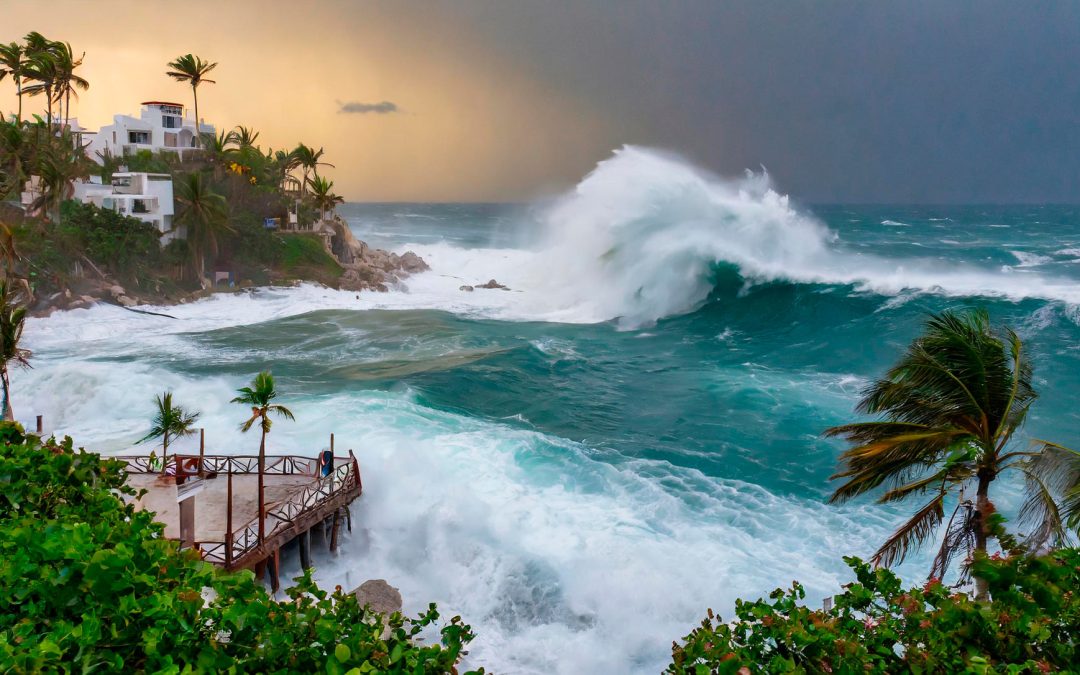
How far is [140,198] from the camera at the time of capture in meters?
45.8

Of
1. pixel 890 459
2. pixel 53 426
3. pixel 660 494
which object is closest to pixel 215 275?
pixel 53 426

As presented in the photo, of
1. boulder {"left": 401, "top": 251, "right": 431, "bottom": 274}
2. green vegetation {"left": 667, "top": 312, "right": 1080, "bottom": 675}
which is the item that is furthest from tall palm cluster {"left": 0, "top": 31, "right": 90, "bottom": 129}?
green vegetation {"left": 667, "top": 312, "right": 1080, "bottom": 675}

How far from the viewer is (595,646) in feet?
39.9

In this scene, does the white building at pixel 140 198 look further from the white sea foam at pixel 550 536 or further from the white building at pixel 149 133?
the white sea foam at pixel 550 536

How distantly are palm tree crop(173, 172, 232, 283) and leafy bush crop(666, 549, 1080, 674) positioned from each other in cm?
4655

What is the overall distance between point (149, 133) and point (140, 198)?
1586cm

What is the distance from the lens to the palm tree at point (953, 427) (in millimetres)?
8789

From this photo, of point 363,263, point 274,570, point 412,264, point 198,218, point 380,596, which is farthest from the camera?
point 412,264

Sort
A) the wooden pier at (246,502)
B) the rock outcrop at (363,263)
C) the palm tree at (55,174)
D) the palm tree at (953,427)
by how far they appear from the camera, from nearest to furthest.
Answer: the palm tree at (953,427), the wooden pier at (246,502), the palm tree at (55,174), the rock outcrop at (363,263)

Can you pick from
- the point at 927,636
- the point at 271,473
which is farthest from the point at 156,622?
the point at 271,473

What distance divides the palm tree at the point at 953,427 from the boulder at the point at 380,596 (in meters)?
7.40

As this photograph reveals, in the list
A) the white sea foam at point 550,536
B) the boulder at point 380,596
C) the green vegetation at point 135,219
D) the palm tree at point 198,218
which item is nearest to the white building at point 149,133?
the green vegetation at point 135,219

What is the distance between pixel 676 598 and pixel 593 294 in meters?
32.5

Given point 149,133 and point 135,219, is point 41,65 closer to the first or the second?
point 135,219
